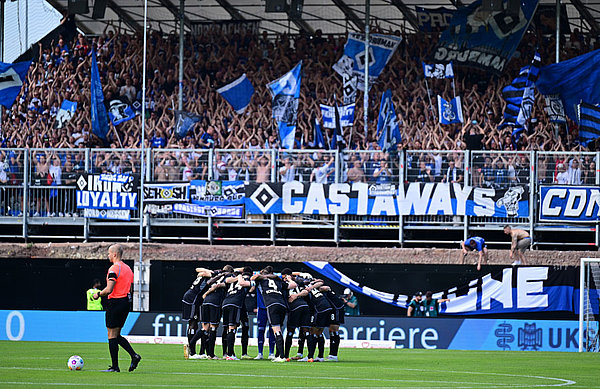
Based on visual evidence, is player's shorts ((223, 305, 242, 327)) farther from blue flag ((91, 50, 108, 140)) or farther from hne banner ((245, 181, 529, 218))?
blue flag ((91, 50, 108, 140))

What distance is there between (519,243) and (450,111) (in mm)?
5128

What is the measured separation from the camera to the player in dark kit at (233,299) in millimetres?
21062

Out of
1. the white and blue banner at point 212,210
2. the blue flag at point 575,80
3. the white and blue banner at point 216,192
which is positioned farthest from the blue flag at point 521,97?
the white and blue banner at point 212,210

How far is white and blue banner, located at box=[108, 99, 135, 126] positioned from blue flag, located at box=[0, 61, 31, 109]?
282 cm

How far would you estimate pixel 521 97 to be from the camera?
31.6m

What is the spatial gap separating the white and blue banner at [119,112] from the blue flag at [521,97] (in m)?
11.2

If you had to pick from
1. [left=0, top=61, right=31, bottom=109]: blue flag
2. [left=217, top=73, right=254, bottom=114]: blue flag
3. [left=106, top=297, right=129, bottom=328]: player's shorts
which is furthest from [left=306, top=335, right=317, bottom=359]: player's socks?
[left=0, top=61, right=31, bottom=109]: blue flag

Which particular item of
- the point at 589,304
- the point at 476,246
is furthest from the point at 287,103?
the point at 589,304

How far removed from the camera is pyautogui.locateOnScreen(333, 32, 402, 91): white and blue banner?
33406 millimetres

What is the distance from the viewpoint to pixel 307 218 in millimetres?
30188

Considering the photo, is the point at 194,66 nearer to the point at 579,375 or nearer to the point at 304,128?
the point at 304,128

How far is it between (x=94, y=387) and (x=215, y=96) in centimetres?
2199

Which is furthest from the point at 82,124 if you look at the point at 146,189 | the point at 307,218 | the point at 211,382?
the point at 211,382

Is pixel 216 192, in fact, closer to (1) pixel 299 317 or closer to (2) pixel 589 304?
(1) pixel 299 317
